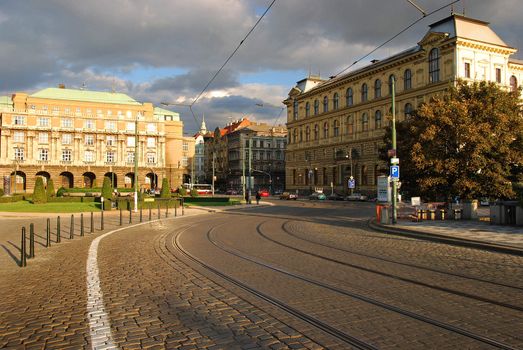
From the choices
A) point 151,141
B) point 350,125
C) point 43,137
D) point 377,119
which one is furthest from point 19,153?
point 377,119

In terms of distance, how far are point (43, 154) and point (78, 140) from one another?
7.23 metres

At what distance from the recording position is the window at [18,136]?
89188 mm

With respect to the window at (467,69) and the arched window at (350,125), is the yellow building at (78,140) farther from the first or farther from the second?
the window at (467,69)

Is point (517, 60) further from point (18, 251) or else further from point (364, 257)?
point (18, 251)

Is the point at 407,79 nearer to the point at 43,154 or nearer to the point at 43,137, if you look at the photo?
the point at 43,137

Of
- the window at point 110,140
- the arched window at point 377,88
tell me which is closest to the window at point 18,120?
the window at point 110,140

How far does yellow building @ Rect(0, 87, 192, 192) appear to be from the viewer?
3509 inches

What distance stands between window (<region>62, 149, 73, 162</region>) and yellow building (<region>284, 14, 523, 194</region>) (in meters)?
45.7

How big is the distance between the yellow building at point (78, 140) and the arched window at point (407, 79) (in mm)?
50899

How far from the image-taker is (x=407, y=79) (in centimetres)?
6875

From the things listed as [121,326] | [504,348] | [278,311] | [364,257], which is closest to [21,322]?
[121,326]

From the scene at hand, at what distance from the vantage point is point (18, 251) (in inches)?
561

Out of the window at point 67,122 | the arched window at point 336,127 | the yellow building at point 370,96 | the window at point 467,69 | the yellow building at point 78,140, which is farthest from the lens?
the window at point 67,122

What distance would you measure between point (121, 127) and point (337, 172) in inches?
1892
